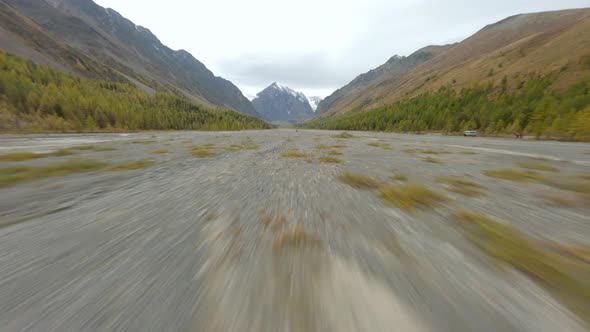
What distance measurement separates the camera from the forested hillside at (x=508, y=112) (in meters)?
25.6

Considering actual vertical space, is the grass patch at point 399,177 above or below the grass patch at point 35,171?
below

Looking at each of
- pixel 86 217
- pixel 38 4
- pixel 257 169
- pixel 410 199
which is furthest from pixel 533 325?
pixel 38 4

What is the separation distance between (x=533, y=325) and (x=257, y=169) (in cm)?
494

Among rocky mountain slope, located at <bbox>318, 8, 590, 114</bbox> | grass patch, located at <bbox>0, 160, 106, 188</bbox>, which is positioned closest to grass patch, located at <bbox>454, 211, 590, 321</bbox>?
grass patch, located at <bbox>0, 160, 106, 188</bbox>

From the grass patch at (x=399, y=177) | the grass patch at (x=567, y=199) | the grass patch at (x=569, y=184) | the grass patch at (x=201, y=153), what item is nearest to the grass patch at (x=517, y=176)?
the grass patch at (x=569, y=184)

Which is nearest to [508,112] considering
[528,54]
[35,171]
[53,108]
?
[35,171]

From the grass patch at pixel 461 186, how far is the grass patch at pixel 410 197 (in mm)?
599

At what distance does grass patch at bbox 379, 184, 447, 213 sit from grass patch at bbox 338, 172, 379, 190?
0.25m

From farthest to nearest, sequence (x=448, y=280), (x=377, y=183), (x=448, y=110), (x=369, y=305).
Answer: (x=448, y=110)
(x=377, y=183)
(x=448, y=280)
(x=369, y=305)

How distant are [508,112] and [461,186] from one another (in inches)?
1843

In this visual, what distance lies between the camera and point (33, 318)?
1131 mm

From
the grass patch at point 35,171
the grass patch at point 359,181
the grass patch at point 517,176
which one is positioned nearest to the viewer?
the grass patch at point 35,171

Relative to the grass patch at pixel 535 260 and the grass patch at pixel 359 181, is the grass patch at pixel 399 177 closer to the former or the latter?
the grass patch at pixel 359 181

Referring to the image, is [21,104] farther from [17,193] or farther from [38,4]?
[38,4]
